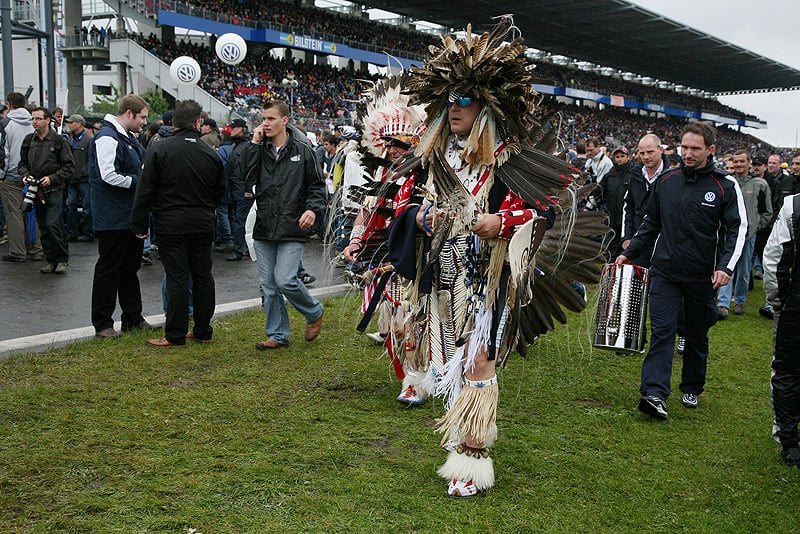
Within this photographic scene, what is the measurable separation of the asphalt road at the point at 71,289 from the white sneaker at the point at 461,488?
236 centimetres

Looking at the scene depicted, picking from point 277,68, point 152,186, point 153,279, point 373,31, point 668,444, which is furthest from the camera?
point 373,31

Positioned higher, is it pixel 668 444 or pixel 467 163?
pixel 467 163

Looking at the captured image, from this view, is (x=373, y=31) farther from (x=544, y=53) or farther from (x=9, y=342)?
(x=9, y=342)

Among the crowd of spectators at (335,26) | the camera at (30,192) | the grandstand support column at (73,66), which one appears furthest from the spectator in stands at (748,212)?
the grandstand support column at (73,66)

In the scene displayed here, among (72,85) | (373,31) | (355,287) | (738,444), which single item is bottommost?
(738,444)

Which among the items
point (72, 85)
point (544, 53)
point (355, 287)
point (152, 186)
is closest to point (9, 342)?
point (152, 186)

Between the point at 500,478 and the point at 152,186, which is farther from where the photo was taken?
the point at 152,186

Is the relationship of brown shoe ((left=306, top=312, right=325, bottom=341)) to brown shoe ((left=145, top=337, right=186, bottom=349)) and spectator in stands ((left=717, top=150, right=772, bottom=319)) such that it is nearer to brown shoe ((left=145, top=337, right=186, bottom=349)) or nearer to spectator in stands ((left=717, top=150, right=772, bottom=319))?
brown shoe ((left=145, top=337, right=186, bottom=349))

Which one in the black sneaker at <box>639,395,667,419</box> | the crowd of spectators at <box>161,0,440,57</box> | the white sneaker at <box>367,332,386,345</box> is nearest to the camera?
the black sneaker at <box>639,395,667,419</box>

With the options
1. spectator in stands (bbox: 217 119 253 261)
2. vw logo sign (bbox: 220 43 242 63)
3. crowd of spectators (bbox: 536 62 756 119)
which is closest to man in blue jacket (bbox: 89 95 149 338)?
spectator in stands (bbox: 217 119 253 261)

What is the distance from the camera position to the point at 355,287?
16.9 ft

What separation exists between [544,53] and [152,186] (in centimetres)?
5085

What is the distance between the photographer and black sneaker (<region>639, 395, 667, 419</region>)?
16.6 feet

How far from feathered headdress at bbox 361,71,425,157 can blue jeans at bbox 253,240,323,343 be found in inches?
47.1
